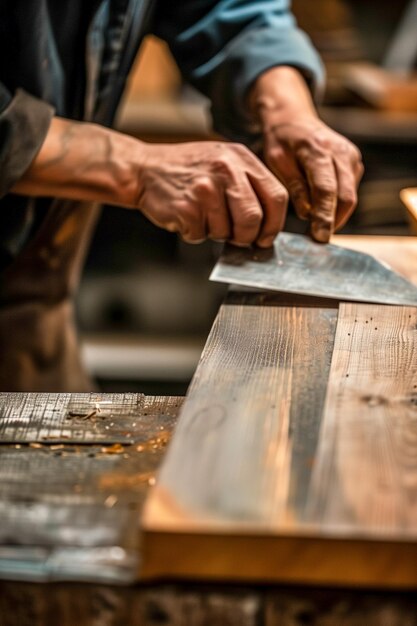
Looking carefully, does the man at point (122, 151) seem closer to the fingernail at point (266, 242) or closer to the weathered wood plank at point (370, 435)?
the fingernail at point (266, 242)

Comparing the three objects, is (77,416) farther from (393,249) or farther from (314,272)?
(393,249)

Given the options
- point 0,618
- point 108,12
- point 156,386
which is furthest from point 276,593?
point 156,386

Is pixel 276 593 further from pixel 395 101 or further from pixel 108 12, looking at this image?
pixel 395 101

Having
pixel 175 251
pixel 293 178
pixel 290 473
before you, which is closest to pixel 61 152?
pixel 293 178

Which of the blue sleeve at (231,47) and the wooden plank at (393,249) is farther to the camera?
the blue sleeve at (231,47)

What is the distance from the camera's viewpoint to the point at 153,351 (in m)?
3.47

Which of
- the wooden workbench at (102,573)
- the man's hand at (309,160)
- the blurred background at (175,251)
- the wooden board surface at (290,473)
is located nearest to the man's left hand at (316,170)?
the man's hand at (309,160)

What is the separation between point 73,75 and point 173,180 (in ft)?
1.45

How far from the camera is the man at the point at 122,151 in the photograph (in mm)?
1314

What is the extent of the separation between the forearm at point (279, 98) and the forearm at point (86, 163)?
365 millimetres

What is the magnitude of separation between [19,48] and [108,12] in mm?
208

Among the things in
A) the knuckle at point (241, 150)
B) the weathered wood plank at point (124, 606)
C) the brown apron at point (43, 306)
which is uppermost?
the knuckle at point (241, 150)

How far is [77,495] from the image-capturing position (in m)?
0.82

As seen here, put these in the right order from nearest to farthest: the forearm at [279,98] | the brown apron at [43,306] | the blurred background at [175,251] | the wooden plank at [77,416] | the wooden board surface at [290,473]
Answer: the wooden board surface at [290,473] → the wooden plank at [77,416] → the forearm at [279,98] → the brown apron at [43,306] → the blurred background at [175,251]
